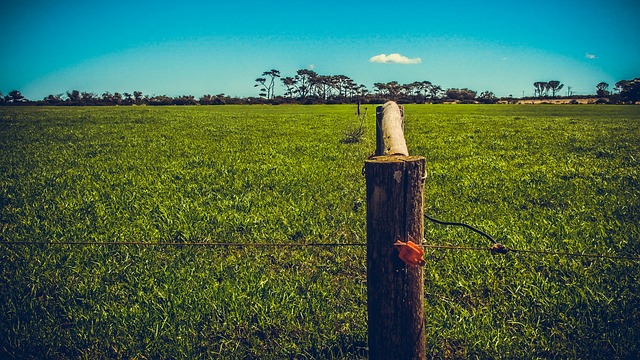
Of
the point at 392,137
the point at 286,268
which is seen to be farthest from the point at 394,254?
the point at 286,268

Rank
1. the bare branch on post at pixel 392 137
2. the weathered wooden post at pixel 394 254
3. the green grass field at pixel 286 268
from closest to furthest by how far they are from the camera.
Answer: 1. the weathered wooden post at pixel 394 254
2. the bare branch on post at pixel 392 137
3. the green grass field at pixel 286 268

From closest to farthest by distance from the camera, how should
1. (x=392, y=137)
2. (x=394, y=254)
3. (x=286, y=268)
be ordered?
(x=394, y=254)
(x=392, y=137)
(x=286, y=268)

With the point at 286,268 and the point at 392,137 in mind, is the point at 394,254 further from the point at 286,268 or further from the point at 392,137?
the point at 286,268

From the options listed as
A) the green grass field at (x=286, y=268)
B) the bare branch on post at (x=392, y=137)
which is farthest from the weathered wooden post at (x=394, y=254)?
the green grass field at (x=286, y=268)

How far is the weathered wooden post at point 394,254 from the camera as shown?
1883mm

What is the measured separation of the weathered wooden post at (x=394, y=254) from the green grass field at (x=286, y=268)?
1.10 m

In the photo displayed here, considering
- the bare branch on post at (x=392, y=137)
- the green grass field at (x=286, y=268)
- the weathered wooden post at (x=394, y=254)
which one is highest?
the bare branch on post at (x=392, y=137)

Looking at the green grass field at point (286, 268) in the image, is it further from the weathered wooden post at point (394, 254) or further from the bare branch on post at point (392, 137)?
the bare branch on post at point (392, 137)

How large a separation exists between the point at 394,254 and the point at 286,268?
9.32ft

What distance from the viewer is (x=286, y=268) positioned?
15.0 ft

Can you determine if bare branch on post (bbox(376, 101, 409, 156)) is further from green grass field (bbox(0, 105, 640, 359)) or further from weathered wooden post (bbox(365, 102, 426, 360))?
green grass field (bbox(0, 105, 640, 359))

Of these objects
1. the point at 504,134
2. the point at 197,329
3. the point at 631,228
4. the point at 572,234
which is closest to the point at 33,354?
the point at 197,329

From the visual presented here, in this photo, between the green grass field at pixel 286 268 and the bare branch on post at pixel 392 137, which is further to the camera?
the green grass field at pixel 286 268

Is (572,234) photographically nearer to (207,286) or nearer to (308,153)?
(207,286)
